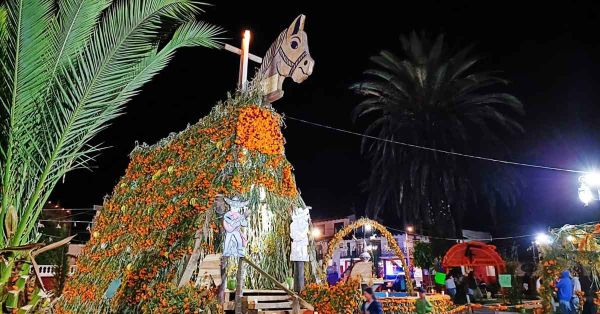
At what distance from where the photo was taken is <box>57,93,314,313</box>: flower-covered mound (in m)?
10.2

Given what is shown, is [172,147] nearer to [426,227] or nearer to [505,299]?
[505,299]

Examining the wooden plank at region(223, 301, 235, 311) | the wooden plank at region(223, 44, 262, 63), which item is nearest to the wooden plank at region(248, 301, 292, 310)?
the wooden plank at region(223, 301, 235, 311)

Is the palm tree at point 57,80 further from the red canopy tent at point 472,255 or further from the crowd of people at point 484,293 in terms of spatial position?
the red canopy tent at point 472,255

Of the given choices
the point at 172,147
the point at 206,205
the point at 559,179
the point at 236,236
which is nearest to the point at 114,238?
the point at 172,147

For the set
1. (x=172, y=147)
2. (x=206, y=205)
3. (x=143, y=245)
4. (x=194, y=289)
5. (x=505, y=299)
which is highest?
(x=172, y=147)

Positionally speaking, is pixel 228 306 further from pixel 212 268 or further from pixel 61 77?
pixel 61 77

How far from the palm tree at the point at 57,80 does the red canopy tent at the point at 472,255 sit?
19.4 metres

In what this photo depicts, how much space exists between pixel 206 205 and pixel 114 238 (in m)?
4.55

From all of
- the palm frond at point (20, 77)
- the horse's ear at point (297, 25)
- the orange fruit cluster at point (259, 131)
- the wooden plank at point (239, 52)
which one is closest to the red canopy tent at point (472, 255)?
the orange fruit cluster at point (259, 131)

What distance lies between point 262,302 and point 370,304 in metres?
2.53

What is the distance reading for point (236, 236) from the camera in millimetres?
9656

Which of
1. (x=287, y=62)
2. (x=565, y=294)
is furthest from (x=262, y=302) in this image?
(x=565, y=294)

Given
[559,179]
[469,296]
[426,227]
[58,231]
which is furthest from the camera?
[58,231]

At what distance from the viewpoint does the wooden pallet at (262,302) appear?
29.6 feet
